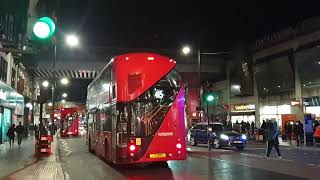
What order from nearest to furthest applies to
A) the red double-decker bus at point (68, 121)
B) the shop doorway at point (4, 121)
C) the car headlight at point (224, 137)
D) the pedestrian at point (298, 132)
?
the car headlight at point (224, 137)
the pedestrian at point (298, 132)
the shop doorway at point (4, 121)
the red double-decker bus at point (68, 121)

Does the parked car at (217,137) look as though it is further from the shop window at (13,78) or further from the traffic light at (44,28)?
the traffic light at (44,28)

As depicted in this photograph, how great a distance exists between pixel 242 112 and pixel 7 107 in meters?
25.9

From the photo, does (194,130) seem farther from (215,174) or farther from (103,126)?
(215,174)

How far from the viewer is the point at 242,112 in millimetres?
47406

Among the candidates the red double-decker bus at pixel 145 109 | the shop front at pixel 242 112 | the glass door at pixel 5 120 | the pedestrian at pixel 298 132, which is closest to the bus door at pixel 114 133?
the red double-decker bus at pixel 145 109

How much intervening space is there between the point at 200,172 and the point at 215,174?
2.70 ft

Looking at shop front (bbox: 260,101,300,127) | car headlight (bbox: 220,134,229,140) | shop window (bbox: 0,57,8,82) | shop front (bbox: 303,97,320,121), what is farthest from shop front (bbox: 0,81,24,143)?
shop front (bbox: 303,97,320,121)

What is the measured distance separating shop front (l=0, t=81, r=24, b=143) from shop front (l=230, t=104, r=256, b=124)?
22708mm

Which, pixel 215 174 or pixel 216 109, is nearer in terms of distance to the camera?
pixel 215 174

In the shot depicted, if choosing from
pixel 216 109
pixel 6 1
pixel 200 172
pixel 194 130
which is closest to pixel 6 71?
pixel 6 1

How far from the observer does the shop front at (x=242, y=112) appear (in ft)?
148

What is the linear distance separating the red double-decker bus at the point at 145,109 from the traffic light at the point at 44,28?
353 inches

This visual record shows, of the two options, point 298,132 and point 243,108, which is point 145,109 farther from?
point 243,108

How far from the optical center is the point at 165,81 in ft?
51.9
